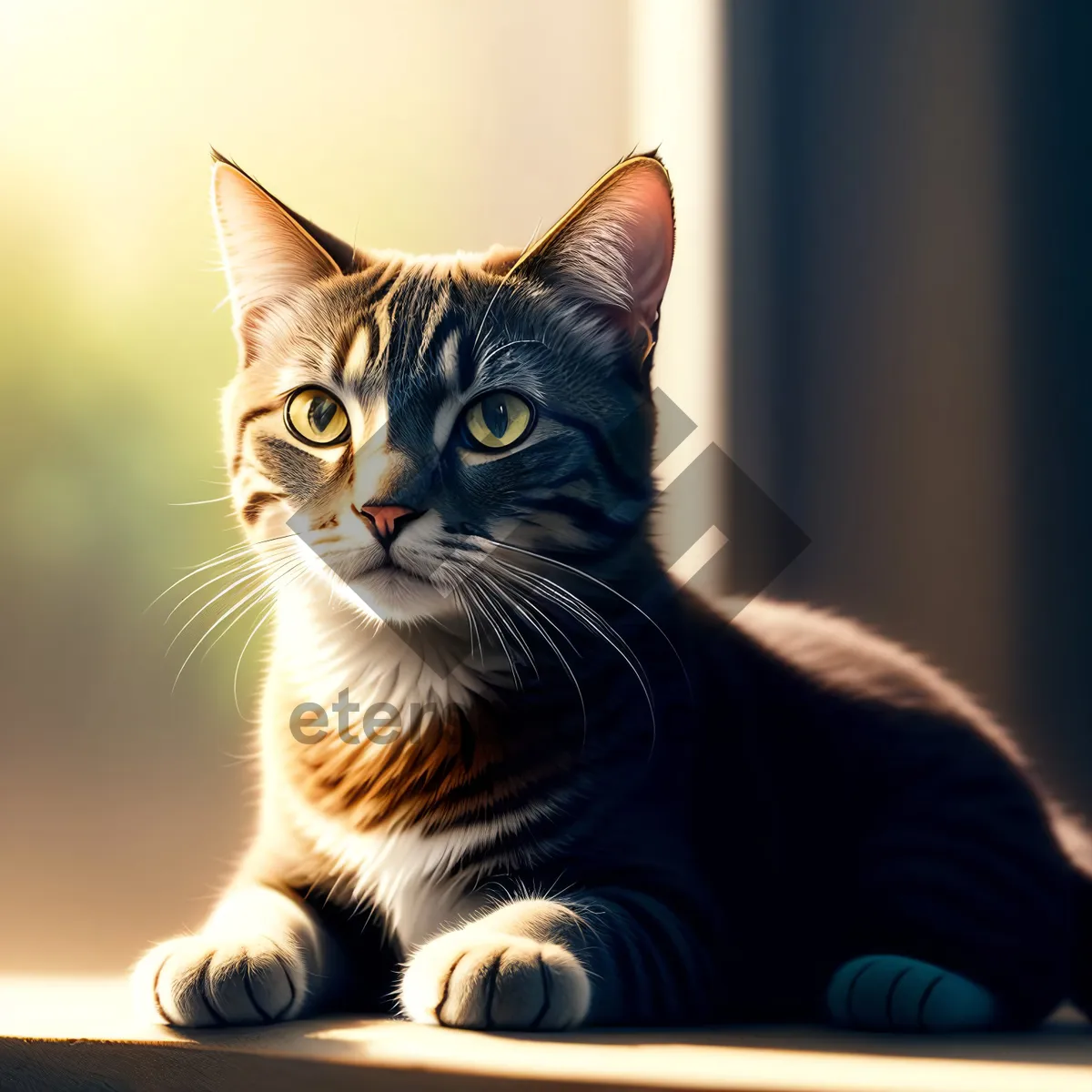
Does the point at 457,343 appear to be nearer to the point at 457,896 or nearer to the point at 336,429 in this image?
the point at 336,429

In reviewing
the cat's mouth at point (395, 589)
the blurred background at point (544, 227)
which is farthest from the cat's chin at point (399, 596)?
the blurred background at point (544, 227)

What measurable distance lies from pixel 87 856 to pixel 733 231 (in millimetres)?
1030

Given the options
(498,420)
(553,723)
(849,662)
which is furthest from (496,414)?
(849,662)

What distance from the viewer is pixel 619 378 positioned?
963 mm

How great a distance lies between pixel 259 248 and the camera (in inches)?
40.0

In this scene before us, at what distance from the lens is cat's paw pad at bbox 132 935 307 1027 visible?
0.74 m

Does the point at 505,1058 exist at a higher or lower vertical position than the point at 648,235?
lower

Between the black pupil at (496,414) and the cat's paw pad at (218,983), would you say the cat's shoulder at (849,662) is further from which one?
the cat's paw pad at (218,983)

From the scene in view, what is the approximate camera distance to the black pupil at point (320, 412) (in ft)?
3.13

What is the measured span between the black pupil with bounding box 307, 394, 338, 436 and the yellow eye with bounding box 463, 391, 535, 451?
0.12 m

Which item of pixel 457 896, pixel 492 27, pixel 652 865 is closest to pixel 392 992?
pixel 457 896

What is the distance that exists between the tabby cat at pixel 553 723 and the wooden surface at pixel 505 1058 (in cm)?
4

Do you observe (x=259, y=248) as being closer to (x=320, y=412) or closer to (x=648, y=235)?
(x=320, y=412)

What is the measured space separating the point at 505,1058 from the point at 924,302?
3.35ft
